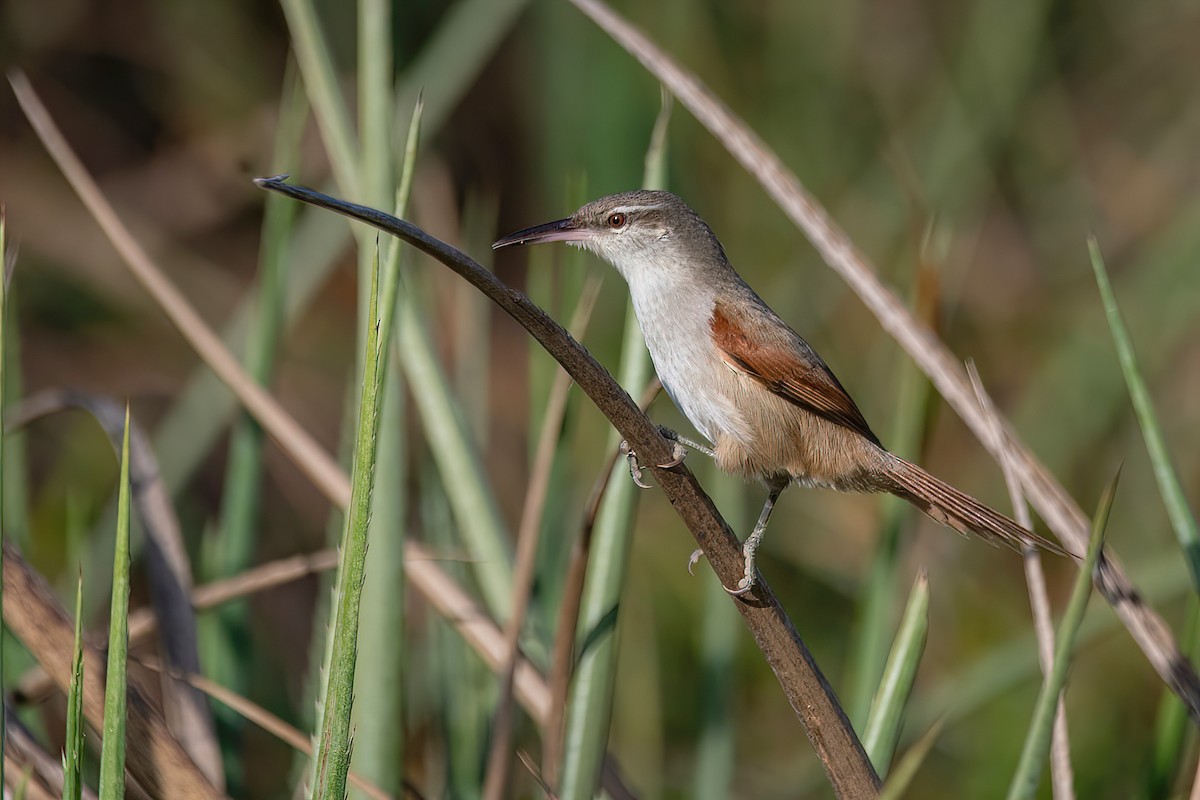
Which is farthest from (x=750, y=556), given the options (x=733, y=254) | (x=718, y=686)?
(x=733, y=254)

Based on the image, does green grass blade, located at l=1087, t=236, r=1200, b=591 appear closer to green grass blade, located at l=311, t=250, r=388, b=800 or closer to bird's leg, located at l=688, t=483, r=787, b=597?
bird's leg, located at l=688, t=483, r=787, b=597

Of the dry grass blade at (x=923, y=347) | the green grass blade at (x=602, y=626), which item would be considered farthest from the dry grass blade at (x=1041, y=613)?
the green grass blade at (x=602, y=626)

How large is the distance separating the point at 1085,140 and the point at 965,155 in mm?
1414

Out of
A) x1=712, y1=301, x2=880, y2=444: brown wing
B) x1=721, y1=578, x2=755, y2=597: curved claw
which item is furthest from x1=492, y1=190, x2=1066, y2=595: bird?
x1=721, y1=578, x2=755, y2=597: curved claw

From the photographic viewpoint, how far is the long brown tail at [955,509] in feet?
6.70

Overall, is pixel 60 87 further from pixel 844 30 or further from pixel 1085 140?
pixel 1085 140

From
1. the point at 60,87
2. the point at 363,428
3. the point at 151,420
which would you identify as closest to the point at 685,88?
the point at 363,428

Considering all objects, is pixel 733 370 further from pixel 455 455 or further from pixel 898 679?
pixel 898 679

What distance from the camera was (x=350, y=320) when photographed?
6297 millimetres

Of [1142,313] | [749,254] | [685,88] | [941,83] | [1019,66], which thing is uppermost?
[941,83]

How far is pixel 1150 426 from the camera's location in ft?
5.90

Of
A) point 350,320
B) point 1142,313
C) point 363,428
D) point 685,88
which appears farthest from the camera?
point 350,320

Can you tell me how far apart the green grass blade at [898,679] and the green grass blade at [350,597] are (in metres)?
0.71

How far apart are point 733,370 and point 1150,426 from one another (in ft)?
2.78
